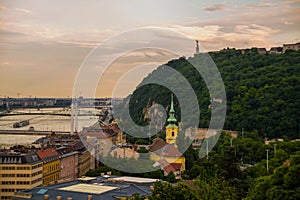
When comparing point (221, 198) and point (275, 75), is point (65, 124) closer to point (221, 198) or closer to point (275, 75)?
point (275, 75)

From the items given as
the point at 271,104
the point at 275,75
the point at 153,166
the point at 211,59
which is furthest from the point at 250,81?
the point at 153,166

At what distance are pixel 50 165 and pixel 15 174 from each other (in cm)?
470

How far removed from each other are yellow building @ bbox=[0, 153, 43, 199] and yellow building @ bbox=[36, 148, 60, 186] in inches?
90.2

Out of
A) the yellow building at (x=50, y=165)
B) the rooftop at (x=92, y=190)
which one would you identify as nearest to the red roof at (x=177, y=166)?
the yellow building at (x=50, y=165)

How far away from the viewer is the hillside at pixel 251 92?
5818 cm

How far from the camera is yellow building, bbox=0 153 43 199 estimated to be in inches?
1403

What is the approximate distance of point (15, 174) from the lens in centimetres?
3606

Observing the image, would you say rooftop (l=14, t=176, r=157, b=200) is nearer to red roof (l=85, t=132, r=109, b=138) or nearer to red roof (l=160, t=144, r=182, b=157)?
red roof (l=160, t=144, r=182, b=157)

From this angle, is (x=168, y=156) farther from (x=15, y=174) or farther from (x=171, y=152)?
(x=15, y=174)

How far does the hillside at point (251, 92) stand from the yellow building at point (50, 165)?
24055 mm

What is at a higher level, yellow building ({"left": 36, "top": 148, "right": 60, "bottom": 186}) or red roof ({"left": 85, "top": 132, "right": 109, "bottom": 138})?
red roof ({"left": 85, "top": 132, "right": 109, "bottom": 138})

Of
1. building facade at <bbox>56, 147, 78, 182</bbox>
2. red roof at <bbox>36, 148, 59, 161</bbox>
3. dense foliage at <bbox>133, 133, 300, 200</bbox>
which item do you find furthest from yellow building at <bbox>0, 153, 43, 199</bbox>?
dense foliage at <bbox>133, 133, 300, 200</bbox>

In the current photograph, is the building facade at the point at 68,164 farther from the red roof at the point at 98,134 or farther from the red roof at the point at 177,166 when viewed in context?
the red roof at the point at 98,134

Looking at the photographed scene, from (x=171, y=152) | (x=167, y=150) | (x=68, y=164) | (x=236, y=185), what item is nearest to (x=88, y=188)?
(x=236, y=185)
